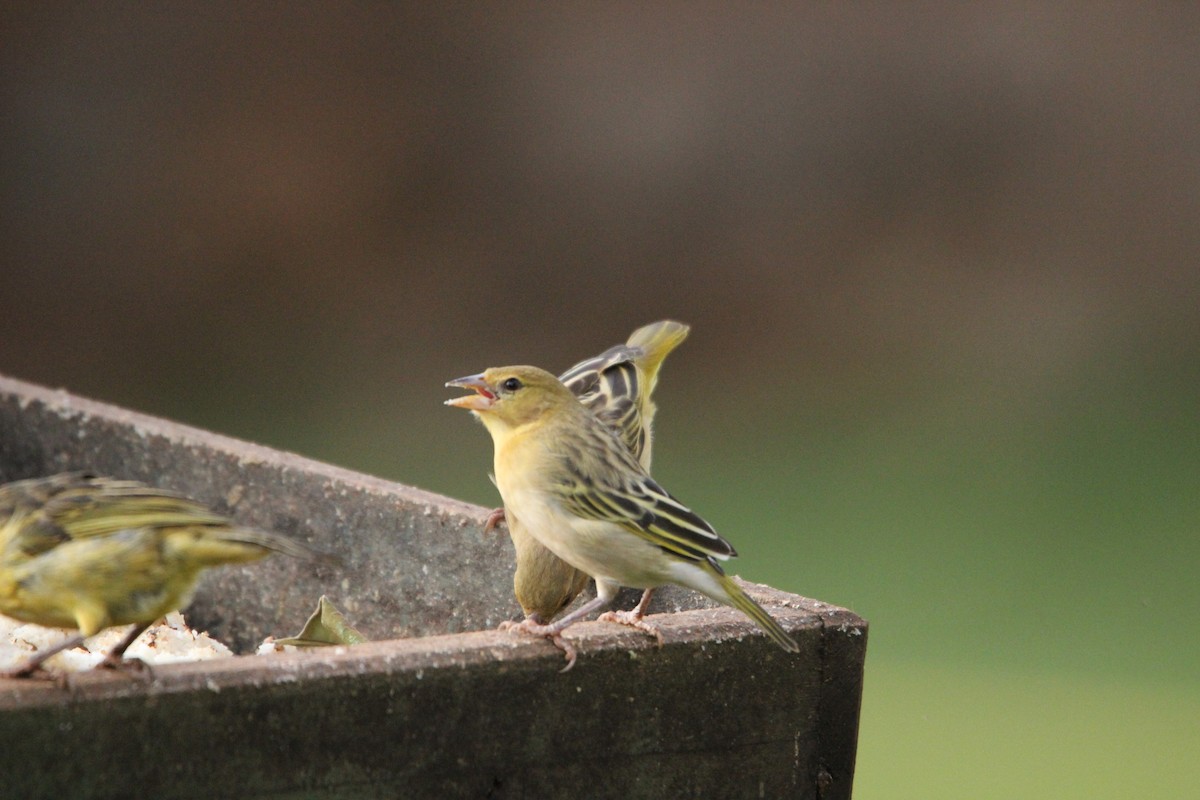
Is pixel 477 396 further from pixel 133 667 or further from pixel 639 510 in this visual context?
pixel 133 667

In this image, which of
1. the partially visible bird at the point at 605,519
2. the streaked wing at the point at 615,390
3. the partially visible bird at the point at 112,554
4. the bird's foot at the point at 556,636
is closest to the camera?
the partially visible bird at the point at 112,554

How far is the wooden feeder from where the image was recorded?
1.99 meters

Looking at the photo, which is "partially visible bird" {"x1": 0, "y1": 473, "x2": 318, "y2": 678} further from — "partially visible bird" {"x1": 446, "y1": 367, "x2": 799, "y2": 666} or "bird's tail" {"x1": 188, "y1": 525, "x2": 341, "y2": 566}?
"partially visible bird" {"x1": 446, "y1": 367, "x2": 799, "y2": 666}

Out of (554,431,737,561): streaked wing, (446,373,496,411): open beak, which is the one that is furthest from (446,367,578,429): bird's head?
(554,431,737,561): streaked wing

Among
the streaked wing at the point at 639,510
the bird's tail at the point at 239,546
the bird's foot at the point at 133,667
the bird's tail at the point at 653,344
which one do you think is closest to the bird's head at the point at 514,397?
the streaked wing at the point at 639,510

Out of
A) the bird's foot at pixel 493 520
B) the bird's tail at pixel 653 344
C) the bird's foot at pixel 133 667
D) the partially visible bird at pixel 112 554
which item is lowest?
the bird's foot at pixel 133 667

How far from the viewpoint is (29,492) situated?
2.21 meters

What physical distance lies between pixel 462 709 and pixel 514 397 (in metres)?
0.60

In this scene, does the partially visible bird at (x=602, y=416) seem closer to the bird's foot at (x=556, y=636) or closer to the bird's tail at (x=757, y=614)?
the bird's foot at (x=556, y=636)

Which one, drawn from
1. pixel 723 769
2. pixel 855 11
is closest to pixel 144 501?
pixel 723 769

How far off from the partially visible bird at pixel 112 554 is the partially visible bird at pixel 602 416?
46cm

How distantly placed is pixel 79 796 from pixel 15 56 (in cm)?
768

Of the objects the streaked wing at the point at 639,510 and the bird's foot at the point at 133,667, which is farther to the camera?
the streaked wing at the point at 639,510

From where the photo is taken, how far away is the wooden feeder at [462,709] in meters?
1.99
